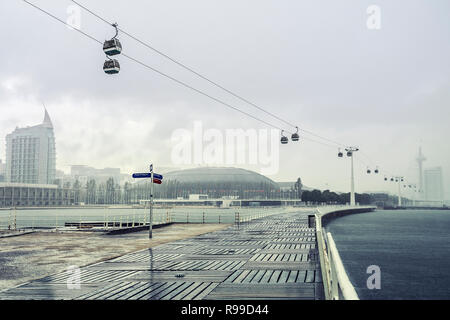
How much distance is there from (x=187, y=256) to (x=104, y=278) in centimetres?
579

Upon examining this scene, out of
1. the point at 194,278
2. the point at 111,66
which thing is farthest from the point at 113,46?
the point at 194,278

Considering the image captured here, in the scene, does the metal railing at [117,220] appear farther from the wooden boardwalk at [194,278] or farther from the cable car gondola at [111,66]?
the cable car gondola at [111,66]

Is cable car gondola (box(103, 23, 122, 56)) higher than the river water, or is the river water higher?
cable car gondola (box(103, 23, 122, 56))

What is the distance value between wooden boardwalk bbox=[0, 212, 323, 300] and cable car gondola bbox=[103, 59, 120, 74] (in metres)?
6.82

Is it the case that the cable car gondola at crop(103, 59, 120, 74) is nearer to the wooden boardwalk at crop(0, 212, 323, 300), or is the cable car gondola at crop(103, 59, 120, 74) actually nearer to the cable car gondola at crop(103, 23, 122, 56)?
the cable car gondola at crop(103, 23, 122, 56)

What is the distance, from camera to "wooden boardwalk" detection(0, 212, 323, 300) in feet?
35.0

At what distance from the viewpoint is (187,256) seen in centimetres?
1830

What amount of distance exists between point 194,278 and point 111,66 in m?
7.63

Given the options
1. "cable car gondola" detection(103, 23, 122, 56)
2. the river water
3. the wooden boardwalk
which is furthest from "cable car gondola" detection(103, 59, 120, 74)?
the river water

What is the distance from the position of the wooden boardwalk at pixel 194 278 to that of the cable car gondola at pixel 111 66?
22.4 ft

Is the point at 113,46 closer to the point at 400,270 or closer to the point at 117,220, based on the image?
the point at 400,270

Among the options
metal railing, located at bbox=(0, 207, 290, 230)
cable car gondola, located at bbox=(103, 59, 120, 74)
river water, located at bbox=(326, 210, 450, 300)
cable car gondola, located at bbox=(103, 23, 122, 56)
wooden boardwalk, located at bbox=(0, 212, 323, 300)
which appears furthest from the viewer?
metal railing, located at bbox=(0, 207, 290, 230)

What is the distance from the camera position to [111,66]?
1445cm
